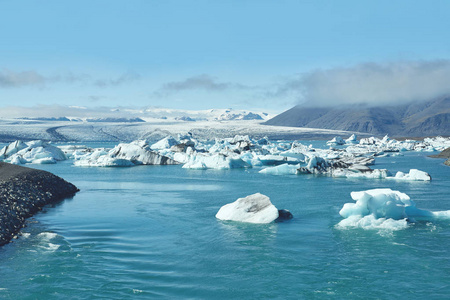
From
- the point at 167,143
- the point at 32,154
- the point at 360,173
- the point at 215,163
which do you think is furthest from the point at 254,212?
the point at 167,143

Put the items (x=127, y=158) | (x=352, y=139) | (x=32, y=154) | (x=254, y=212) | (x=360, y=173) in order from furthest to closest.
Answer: (x=352, y=139)
(x=32, y=154)
(x=127, y=158)
(x=360, y=173)
(x=254, y=212)

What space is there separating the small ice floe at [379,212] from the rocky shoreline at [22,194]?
295 inches

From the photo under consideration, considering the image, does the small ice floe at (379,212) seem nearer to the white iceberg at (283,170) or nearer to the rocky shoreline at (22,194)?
the rocky shoreline at (22,194)

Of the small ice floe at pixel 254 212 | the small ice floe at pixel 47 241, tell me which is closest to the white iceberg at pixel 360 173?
the small ice floe at pixel 254 212

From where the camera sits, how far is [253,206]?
10867 millimetres

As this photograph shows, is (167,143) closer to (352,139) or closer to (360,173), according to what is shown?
(360,173)

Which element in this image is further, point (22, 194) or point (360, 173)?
point (360, 173)

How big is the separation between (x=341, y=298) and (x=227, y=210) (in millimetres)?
5300

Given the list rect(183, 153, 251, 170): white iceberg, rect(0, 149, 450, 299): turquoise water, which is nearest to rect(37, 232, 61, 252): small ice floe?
rect(0, 149, 450, 299): turquoise water

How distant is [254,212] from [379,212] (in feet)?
9.71

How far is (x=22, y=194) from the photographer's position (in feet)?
42.9

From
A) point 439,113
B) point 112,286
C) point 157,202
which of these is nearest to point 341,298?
point 112,286

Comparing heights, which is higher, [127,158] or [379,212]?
[127,158]

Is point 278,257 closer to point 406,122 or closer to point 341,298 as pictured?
point 341,298
